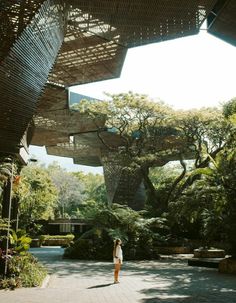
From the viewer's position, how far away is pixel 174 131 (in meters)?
31.1

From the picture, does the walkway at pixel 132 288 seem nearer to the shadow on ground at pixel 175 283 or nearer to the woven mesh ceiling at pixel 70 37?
the shadow on ground at pixel 175 283

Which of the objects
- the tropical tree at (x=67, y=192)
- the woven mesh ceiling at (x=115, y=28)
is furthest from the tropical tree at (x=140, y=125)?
the tropical tree at (x=67, y=192)

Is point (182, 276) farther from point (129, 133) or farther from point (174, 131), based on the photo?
point (174, 131)

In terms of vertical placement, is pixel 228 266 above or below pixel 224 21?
below

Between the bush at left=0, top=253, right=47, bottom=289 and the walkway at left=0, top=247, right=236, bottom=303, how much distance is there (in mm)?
391

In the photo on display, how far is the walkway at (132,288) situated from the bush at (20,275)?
0.39 meters

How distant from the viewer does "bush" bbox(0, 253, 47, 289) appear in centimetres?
1030

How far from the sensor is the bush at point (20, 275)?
10.3 m

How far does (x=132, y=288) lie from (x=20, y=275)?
10.2ft

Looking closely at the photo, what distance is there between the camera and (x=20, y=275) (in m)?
10.9

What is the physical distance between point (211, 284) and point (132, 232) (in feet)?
33.3

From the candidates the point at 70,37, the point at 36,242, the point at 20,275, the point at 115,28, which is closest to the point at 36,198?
the point at 36,242

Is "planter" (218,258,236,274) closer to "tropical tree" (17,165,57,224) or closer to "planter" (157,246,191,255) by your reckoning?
"planter" (157,246,191,255)

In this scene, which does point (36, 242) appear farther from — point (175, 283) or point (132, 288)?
point (132, 288)
